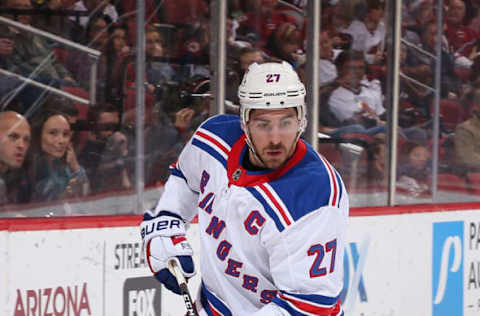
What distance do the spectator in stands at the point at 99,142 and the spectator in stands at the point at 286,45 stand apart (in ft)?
3.44

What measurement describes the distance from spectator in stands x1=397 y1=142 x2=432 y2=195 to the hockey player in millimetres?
3218

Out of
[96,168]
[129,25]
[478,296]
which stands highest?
[129,25]

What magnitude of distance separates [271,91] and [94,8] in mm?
1980

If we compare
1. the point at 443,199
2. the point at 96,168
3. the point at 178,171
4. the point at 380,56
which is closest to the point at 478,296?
the point at 443,199

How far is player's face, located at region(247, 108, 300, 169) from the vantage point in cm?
260

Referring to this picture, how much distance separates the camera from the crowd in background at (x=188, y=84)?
4223mm

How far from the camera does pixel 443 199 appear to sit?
244 inches

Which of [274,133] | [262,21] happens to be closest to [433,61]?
[262,21]

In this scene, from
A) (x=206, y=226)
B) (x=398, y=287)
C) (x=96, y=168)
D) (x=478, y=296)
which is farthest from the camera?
(x=478, y=296)

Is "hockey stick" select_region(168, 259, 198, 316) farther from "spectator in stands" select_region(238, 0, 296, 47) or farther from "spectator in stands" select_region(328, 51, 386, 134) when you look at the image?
"spectator in stands" select_region(328, 51, 386, 134)

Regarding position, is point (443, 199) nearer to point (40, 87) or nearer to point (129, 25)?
point (129, 25)

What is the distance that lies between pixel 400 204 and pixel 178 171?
3.09m

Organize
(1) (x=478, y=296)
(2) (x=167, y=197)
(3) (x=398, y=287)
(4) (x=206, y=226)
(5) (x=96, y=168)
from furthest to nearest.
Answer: (1) (x=478, y=296) → (3) (x=398, y=287) → (5) (x=96, y=168) → (2) (x=167, y=197) → (4) (x=206, y=226)

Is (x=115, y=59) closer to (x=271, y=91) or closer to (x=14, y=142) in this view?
(x=14, y=142)
